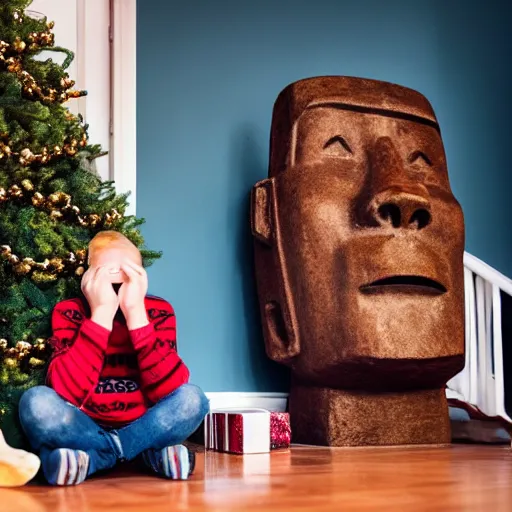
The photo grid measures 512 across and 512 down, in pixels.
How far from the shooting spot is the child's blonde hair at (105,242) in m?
1.81

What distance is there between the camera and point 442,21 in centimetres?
311

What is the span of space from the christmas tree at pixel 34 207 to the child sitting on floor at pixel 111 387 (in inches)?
2.8

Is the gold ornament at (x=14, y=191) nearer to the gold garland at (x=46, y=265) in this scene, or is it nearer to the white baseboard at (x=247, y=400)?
the gold garland at (x=46, y=265)

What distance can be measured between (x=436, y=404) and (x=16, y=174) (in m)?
1.35

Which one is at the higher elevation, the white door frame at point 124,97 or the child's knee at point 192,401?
the white door frame at point 124,97

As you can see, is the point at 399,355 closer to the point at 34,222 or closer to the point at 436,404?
the point at 436,404

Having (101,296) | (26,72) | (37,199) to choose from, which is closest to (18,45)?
(26,72)

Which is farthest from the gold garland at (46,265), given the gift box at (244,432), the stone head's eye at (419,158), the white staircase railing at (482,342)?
the white staircase railing at (482,342)

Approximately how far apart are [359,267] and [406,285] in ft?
0.49

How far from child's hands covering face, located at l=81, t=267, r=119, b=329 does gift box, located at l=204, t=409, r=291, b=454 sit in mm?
584

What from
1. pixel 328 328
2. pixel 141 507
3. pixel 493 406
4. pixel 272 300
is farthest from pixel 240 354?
pixel 141 507

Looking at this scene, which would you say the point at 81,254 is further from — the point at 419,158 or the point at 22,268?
the point at 419,158

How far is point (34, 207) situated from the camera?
1838 millimetres

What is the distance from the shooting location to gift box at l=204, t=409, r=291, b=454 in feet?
7.11
